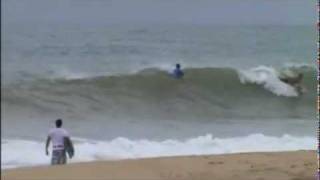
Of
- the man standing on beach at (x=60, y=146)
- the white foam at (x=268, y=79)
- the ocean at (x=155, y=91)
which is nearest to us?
the man standing on beach at (x=60, y=146)

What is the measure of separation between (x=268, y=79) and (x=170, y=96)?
337 centimetres

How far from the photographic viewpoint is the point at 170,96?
1744 centimetres

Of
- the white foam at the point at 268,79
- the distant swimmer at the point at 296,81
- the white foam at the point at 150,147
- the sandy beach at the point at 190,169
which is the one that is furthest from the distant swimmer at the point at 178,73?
the sandy beach at the point at 190,169

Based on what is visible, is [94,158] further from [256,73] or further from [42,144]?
[256,73]

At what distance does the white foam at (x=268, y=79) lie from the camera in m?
18.6

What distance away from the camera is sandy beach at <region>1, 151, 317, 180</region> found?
316 inches

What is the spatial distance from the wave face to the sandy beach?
516 centimetres

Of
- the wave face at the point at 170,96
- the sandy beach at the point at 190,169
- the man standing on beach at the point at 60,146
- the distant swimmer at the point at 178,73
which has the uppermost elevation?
the distant swimmer at the point at 178,73

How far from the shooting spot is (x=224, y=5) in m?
30.9

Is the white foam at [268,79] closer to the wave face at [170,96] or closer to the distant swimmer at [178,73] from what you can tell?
the wave face at [170,96]

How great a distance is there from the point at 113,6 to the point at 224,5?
15.7ft

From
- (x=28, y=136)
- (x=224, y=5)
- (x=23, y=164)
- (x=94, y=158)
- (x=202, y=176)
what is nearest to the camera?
(x=202, y=176)

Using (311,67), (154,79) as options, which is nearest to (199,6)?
(311,67)

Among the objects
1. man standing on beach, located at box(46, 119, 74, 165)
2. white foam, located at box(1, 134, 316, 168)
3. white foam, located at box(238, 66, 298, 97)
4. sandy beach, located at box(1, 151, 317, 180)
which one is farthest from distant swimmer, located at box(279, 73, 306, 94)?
man standing on beach, located at box(46, 119, 74, 165)
